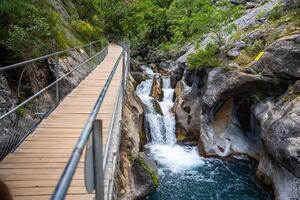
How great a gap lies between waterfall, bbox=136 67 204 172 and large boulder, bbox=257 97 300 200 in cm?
380

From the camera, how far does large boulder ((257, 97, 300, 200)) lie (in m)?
10.8

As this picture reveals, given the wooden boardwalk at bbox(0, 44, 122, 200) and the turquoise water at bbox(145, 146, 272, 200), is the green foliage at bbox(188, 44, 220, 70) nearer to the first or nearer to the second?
the turquoise water at bbox(145, 146, 272, 200)

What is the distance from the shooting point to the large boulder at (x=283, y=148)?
10.8 metres

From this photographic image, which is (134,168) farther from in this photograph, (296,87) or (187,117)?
(187,117)

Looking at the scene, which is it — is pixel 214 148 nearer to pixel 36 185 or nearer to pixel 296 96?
pixel 296 96

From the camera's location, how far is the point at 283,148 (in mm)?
11133

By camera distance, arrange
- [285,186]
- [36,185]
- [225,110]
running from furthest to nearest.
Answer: [225,110]
[285,186]
[36,185]

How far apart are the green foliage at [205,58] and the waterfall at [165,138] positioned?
3.84m

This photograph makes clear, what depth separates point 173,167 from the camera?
1513cm

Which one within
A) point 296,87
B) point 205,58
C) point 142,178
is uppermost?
point 205,58

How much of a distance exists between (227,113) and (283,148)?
20.8ft

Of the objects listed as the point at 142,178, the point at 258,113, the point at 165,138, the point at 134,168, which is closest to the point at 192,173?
the point at 142,178

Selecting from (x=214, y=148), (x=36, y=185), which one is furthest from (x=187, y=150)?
(x=36, y=185)

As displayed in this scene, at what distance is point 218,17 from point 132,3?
23347 millimetres
